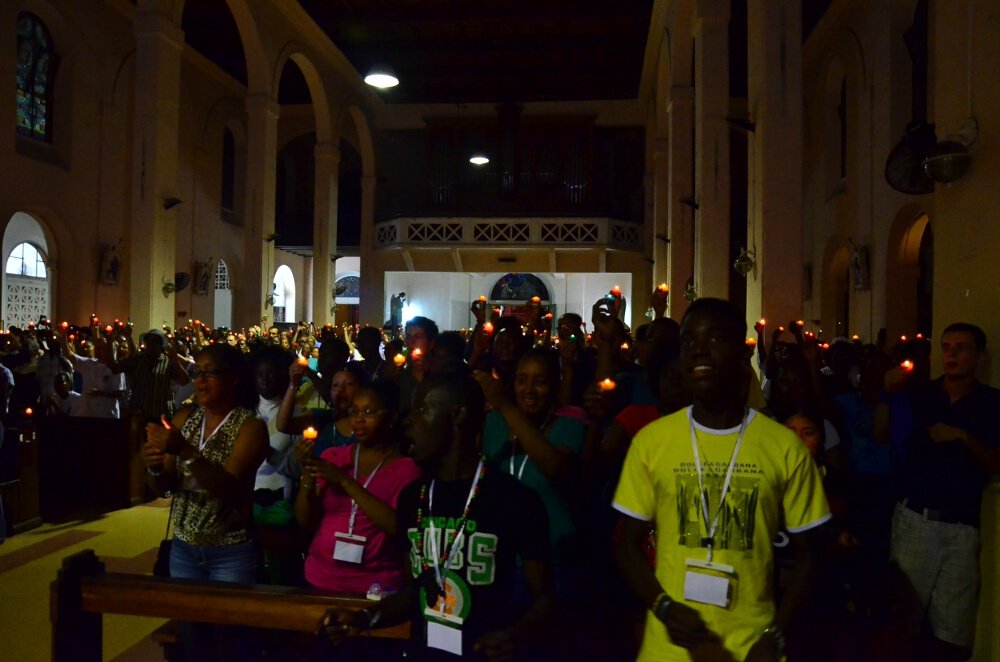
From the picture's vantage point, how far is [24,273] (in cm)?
1481

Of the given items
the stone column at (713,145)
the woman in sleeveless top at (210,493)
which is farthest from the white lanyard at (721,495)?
the stone column at (713,145)

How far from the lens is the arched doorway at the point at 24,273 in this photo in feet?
Result: 47.0

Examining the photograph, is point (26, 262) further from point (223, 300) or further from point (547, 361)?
point (547, 361)

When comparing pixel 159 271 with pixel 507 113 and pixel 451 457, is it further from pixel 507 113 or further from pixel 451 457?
pixel 507 113

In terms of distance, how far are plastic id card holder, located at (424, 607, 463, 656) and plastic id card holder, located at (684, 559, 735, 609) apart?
2.05 feet

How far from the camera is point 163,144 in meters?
11.7

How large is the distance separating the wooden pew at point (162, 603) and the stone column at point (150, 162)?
9.78 meters

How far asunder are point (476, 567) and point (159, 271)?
11191 mm

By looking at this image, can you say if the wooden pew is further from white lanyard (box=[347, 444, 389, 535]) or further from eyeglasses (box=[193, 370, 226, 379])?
eyeglasses (box=[193, 370, 226, 379])

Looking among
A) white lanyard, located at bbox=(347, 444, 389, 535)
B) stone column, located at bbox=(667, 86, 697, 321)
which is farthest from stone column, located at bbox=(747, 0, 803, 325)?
white lanyard, located at bbox=(347, 444, 389, 535)

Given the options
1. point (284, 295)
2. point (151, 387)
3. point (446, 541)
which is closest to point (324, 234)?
point (284, 295)

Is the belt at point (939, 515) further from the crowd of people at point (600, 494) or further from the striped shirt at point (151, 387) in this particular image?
the striped shirt at point (151, 387)

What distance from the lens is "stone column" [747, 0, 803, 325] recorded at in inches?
313

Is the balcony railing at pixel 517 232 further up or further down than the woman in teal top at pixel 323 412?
further up
